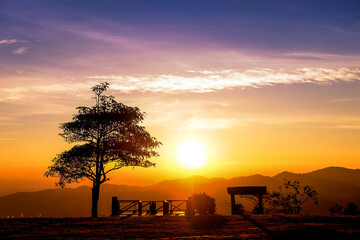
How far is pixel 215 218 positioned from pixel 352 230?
8.44m

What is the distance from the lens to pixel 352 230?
18141 mm

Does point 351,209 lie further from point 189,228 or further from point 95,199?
point 189,228

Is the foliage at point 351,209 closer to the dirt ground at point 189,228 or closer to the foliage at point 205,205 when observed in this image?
the dirt ground at point 189,228

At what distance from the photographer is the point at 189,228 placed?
20375mm

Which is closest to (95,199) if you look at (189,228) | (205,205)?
(205,205)

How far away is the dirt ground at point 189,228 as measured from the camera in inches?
698

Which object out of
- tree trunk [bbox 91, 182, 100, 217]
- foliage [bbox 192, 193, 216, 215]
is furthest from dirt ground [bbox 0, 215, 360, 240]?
tree trunk [bbox 91, 182, 100, 217]

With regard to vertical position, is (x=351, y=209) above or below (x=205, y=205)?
below

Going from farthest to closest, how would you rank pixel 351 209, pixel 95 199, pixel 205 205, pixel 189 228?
pixel 351 209 < pixel 95 199 < pixel 205 205 < pixel 189 228

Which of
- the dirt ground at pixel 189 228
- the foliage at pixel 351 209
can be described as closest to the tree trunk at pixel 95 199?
the dirt ground at pixel 189 228

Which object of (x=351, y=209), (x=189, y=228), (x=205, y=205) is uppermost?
(x=205, y=205)

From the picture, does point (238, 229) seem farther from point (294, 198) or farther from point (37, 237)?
point (294, 198)

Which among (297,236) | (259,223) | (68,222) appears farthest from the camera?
(68,222)

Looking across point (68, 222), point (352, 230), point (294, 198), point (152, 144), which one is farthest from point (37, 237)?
point (294, 198)
